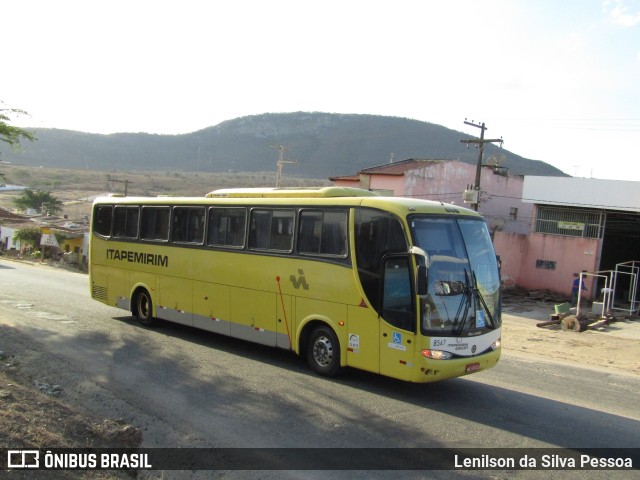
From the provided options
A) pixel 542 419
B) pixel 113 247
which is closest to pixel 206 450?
pixel 542 419

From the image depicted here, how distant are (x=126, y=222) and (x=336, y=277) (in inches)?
299

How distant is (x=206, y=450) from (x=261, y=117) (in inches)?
7176

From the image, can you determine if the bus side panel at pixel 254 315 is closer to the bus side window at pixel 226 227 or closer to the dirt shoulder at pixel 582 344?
the bus side window at pixel 226 227

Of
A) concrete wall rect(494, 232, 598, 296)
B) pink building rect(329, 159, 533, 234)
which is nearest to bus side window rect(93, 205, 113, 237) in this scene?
pink building rect(329, 159, 533, 234)

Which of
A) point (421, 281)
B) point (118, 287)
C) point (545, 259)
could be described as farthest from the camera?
point (545, 259)

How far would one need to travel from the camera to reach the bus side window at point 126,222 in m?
14.5

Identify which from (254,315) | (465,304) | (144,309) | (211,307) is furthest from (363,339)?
(144,309)

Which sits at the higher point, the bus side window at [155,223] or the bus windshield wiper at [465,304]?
the bus side window at [155,223]

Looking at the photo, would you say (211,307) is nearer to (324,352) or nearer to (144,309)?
(144,309)

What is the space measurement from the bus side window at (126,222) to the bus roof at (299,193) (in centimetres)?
286

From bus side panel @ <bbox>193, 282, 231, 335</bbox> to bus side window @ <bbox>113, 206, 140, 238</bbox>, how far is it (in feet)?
10.1

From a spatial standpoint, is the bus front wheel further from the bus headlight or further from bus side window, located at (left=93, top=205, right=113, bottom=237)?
the bus headlight

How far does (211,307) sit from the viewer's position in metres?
12.2

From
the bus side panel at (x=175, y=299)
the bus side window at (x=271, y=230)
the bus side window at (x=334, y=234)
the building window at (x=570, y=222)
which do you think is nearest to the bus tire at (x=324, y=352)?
the bus side window at (x=334, y=234)
